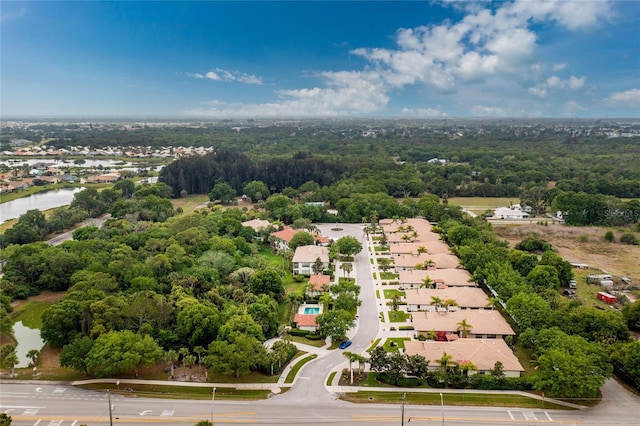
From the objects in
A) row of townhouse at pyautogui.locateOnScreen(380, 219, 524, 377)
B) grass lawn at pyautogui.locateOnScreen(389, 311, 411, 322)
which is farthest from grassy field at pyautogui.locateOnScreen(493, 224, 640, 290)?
grass lawn at pyautogui.locateOnScreen(389, 311, 411, 322)

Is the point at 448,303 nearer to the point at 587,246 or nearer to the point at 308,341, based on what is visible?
the point at 308,341

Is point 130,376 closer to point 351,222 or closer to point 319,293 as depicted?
point 319,293

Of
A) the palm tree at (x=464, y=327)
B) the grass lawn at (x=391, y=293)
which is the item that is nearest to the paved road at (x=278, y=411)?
the palm tree at (x=464, y=327)

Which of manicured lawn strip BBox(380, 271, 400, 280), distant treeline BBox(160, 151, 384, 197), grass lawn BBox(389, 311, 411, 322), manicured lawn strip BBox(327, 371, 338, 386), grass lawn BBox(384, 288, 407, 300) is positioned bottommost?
manicured lawn strip BBox(327, 371, 338, 386)

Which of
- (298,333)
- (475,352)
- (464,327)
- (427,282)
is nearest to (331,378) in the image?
(298,333)

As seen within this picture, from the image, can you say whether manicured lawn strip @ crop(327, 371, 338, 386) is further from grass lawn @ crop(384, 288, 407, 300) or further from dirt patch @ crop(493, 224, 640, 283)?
dirt patch @ crop(493, 224, 640, 283)

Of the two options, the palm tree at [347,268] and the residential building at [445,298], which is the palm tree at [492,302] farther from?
the palm tree at [347,268]

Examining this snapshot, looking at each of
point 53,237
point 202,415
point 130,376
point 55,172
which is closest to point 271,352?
point 202,415
